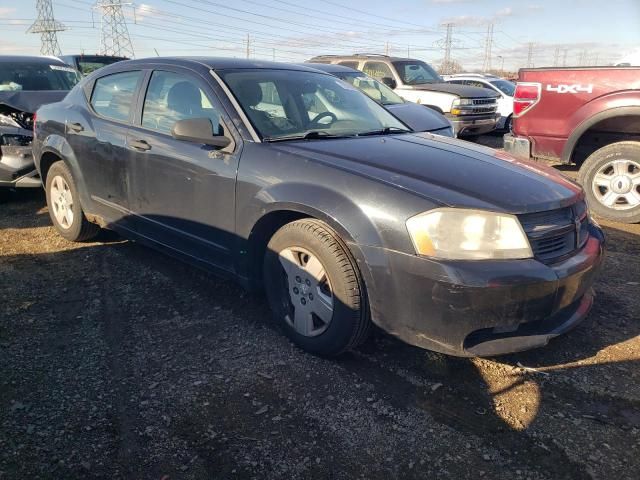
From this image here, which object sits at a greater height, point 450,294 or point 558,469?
point 450,294

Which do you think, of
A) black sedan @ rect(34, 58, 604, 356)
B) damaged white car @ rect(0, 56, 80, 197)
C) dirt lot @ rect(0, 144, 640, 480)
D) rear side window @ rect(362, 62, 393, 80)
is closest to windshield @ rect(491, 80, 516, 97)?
rear side window @ rect(362, 62, 393, 80)

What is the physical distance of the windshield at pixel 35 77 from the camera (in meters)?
7.43

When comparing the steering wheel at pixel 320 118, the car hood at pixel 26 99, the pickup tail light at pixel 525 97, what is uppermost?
the pickup tail light at pixel 525 97

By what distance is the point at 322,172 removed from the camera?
9.56ft

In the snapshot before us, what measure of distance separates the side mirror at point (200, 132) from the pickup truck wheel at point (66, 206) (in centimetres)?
193

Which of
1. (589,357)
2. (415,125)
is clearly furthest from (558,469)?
(415,125)

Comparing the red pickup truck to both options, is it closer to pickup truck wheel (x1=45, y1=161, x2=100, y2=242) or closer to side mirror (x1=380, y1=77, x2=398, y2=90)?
pickup truck wheel (x1=45, y1=161, x2=100, y2=242)

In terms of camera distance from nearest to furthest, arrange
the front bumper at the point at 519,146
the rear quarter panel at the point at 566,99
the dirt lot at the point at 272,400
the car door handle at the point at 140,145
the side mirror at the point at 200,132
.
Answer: the dirt lot at the point at 272,400 < the side mirror at the point at 200,132 < the car door handle at the point at 140,145 < the rear quarter panel at the point at 566,99 < the front bumper at the point at 519,146

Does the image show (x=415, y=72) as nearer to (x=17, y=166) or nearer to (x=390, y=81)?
(x=390, y=81)

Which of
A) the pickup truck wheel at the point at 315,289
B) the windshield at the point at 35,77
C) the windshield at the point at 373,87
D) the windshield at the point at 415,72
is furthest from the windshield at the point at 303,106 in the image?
the windshield at the point at 415,72

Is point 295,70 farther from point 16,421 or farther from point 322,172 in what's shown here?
point 16,421

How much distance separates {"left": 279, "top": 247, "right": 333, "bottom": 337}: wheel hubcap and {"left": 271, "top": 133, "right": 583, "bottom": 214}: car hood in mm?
569

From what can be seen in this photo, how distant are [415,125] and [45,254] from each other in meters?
4.80

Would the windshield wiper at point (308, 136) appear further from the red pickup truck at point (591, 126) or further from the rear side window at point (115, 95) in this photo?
the red pickup truck at point (591, 126)
